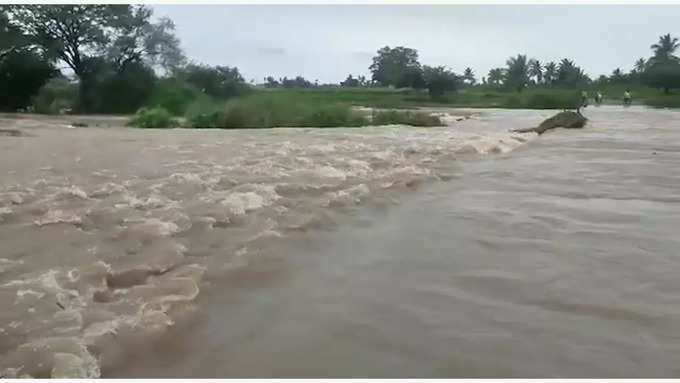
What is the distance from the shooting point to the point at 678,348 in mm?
1855

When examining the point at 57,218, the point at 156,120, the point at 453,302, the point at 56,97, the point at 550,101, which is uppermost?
the point at 56,97

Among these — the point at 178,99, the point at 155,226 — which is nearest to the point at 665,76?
the point at 178,99

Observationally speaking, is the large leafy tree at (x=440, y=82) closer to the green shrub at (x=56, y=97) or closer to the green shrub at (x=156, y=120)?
the green shrub at (x=56, y=97)

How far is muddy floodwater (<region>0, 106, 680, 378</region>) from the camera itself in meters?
1.79

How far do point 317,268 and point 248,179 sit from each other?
2.76 meters

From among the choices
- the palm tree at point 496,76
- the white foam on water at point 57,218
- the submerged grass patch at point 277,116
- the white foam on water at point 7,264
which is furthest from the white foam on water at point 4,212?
the palm tree at point 496,76

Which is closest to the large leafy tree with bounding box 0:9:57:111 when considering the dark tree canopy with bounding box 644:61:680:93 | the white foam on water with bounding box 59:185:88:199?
the white foam on water with bounding box 59:185:88:199

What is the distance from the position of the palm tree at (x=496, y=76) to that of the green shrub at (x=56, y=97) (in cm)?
5391

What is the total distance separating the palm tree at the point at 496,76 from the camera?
71500mm

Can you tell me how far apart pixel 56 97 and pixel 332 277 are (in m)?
32.0

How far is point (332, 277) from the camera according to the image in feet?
8.55

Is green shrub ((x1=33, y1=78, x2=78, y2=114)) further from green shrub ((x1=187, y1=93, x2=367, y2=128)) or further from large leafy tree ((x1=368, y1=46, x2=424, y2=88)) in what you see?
large leafy tree ((x1=368, y1=46, x2=424, y2=88))

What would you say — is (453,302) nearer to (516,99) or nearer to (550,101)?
(550,101)

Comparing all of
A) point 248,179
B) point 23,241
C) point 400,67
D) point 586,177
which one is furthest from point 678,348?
point 400,67
